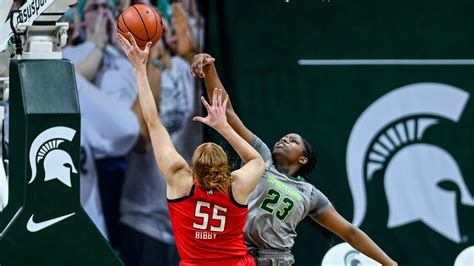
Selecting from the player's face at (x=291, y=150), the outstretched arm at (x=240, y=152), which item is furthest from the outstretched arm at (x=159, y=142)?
the player's face at (x=291, y=150)

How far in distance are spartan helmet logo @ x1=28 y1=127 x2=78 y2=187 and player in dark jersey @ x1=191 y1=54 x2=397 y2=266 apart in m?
1.08

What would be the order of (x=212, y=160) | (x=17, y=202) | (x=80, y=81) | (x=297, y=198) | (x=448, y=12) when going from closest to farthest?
(x=212, y=160), (x=17, y=202), (x=297, y=198), (x=80, y=81), (x=448, y=12)

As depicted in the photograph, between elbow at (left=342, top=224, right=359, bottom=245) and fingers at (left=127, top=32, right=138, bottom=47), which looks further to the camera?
elbow at (left=342, top=224, right=359, bottom=245)

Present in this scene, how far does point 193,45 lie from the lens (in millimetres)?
12016

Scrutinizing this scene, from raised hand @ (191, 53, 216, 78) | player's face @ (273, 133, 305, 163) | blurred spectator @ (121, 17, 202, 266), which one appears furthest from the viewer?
blurred spectator @ (121, 17, 202, 266)

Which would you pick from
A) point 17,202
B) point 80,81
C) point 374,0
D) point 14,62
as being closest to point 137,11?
point 14,62

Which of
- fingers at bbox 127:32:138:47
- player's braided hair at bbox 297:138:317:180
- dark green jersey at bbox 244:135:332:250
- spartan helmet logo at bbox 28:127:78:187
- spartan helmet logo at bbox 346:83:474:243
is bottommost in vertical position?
spartan helmet logo at bbox 346:83:474:243

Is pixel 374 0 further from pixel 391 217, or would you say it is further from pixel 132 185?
pixel 132 185

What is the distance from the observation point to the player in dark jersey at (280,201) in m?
8.23

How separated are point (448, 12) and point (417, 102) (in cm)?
98

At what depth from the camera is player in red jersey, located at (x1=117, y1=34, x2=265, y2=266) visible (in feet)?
23.8

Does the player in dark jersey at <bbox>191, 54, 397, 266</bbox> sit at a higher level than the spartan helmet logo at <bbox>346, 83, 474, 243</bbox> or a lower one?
higher

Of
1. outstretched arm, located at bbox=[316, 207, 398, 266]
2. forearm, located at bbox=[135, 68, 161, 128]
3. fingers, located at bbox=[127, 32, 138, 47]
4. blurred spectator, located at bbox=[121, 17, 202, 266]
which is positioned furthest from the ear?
blurred spectator, located at bbox=[121, 17, 202, 266]

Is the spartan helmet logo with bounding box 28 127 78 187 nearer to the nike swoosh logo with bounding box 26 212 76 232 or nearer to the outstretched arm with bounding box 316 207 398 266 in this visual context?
the nike swoosh logo with bounding box 26 212 76 232
